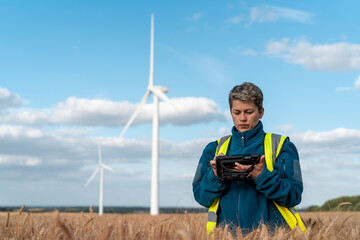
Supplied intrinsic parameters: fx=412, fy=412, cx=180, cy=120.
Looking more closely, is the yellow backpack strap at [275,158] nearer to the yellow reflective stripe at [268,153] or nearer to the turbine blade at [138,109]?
the yellow reflective stripe at [268,153]

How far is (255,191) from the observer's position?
4.26 m

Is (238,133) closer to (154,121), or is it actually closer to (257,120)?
(257,120)

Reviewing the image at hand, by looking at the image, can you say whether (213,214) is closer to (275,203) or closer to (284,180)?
(275,203)

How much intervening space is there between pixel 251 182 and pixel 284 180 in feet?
1.10

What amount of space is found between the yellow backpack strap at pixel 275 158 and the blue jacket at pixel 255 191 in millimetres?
46

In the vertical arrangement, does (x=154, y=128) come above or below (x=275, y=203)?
above

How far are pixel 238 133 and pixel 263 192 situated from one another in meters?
0.70

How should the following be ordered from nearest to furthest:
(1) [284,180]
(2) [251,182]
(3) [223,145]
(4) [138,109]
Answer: (1) [284,180] → (2) [251,182] → (3) [223,145] → (4) [138,109]

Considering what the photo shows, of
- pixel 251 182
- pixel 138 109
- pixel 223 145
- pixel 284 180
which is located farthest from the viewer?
pixel 138 109

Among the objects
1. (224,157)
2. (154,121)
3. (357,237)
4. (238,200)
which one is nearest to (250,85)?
(224,157)

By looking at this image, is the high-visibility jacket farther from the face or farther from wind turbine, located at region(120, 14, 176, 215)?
wind turbine, located at region(120, 14, 176, 215)

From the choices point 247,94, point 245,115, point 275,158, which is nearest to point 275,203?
point 275,158

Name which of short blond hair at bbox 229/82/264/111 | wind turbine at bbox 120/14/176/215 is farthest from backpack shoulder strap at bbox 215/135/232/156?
wind turbine at bbox 120/14/176/215

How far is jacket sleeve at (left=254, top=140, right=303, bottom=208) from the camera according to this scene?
13.1 ft
